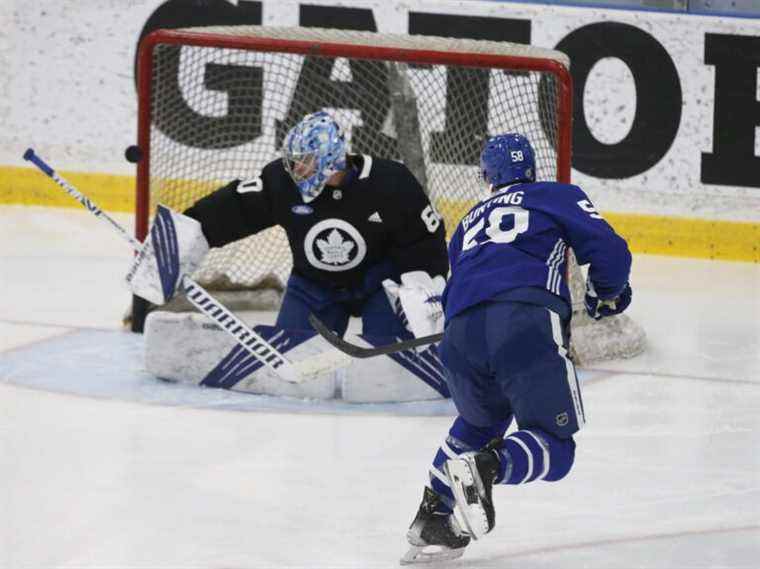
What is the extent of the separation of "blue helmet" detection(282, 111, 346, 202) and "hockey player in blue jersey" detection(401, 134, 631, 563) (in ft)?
3.35

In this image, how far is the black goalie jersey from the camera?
4148mm

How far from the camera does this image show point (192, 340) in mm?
4320

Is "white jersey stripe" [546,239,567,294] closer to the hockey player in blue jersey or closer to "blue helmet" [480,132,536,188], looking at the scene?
the hockey player in blue jersey

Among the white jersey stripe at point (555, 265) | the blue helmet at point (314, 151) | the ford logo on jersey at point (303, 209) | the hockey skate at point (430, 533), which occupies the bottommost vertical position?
the hockey skate at point (430, 533)

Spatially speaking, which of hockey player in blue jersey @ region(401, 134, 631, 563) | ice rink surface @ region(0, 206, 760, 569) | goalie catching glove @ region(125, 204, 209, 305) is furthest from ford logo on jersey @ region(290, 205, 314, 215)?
hockey player in blue jersey @ region(401, 134, 631, 563)

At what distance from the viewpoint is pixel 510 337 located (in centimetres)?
276

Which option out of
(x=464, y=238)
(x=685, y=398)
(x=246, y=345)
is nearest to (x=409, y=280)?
(x=246, y=345)

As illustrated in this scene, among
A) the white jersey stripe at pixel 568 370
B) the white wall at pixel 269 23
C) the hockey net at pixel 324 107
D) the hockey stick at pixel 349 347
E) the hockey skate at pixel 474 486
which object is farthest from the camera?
the white wall at pixel 269 23

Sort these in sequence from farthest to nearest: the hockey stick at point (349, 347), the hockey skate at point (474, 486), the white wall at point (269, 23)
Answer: the white wall at point (269, 23) < the hockey stick at point (349, 347) < the hockey skate at point (474, 486)

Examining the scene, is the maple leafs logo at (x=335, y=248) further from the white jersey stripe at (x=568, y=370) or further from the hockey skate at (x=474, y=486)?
the hockey skate at (x=474, y=486)

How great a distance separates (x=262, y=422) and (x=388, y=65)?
1718 millimetres

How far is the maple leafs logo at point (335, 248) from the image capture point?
4.18m

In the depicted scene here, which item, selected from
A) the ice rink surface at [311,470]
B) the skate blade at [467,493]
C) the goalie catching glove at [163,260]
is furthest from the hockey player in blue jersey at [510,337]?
the goalie catching glove at [163,260]

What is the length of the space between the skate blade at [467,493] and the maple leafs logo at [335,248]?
5.17 feet
